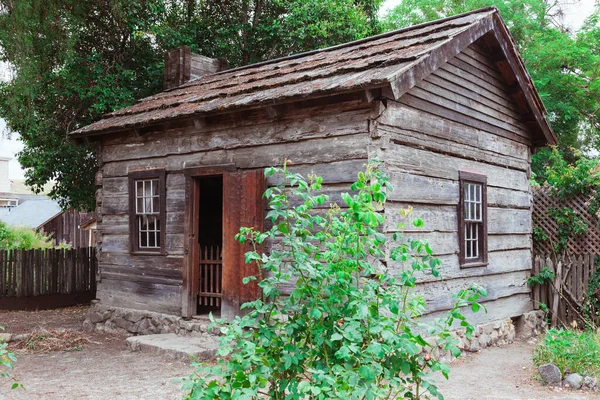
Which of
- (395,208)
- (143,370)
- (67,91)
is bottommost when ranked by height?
(143,370)

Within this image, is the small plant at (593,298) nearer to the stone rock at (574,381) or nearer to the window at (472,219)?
the window at (472,219)

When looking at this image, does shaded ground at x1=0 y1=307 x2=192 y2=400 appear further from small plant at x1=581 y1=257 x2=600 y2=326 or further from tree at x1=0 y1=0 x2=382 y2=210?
small plant at x1=581 y1=257 x2=600 y2=326

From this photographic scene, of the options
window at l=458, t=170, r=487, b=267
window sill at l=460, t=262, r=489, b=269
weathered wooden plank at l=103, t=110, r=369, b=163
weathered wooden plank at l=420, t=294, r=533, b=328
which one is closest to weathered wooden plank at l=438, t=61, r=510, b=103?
window at l=458, t=170, r=487, b=267

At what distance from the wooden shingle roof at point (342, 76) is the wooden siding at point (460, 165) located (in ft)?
1.44

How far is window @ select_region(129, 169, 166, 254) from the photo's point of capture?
10.2 m

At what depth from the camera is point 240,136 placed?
9086 millimetres

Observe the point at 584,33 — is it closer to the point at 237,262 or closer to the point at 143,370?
the point at 237,262

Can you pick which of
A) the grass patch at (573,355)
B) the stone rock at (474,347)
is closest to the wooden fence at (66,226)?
the stone rock at (474,347)

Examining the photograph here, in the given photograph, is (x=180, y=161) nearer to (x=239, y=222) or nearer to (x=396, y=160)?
(x=239, y=222)

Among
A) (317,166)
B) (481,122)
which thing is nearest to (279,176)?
(317,166)

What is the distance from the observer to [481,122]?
10.1 meters

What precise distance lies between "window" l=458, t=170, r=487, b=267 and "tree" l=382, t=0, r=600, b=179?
35.3ft

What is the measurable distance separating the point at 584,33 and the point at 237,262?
18167 mm

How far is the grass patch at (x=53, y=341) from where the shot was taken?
9.63 metres
